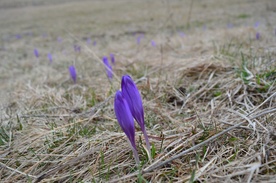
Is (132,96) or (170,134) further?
(170,134)

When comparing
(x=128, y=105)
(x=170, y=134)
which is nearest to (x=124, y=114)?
(x=128, y=105)

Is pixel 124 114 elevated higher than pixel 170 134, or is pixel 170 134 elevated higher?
pixel 124 114

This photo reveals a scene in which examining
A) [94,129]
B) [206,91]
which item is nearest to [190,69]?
[206,91]

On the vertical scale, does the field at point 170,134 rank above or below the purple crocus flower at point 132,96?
below

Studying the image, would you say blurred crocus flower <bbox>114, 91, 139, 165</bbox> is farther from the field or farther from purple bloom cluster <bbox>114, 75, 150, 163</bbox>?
the field

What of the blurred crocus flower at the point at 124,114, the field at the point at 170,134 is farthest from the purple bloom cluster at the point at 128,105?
the field at the point at 170,134

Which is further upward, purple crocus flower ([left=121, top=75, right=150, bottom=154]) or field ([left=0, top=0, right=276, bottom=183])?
purple crocus flower ([left=121, top=75, right=150, bottom=154])

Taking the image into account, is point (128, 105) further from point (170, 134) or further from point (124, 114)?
point (170, 134)

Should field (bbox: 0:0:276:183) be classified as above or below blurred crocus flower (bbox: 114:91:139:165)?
below

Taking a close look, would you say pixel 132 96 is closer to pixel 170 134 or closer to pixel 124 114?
pixel 124 114

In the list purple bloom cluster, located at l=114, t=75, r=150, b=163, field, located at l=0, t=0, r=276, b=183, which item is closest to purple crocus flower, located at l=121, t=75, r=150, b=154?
purple bloom cluster, located at l=114, t=75, r=150, b=163

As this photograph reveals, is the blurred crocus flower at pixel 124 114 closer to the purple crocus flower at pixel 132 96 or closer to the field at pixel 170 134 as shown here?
the purple crocus flower at pixel 132 96

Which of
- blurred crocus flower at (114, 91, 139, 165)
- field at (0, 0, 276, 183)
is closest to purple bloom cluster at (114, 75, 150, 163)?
blurred crocus flower at (114, 91, 139, 165)
